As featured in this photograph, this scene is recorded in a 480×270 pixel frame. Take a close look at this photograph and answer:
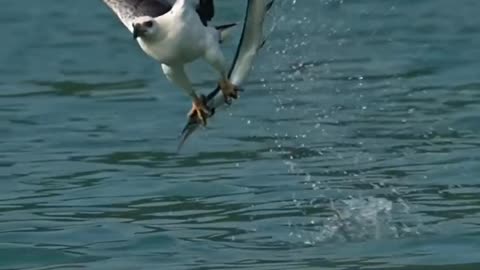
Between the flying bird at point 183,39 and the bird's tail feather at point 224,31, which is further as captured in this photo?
the bird's tail feather at point 224,31

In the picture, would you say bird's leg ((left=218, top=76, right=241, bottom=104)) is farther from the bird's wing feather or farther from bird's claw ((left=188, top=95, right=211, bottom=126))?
the bird's wing feather

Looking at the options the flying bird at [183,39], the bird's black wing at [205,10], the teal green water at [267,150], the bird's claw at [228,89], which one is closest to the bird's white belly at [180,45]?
the flying bird at [183,39]

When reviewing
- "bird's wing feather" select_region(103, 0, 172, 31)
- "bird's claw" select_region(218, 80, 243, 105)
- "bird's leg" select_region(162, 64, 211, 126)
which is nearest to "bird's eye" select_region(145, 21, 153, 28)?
"bird's leg" select_region(162, 64, 211, 126)

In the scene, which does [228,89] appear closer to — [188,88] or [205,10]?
[188,88]

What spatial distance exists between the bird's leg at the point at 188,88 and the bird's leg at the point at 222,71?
94mm

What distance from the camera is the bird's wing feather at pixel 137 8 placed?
7.80 meters

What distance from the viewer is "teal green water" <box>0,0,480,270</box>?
9.52 meters

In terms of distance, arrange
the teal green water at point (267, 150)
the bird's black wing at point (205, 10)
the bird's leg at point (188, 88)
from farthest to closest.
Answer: the teal green water at point (267, 150) → the bird's black wing at point (205, 10) → the bird's leg at point (188, 88)

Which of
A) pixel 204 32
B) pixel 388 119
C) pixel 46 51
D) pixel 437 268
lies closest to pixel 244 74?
pixel 204 32

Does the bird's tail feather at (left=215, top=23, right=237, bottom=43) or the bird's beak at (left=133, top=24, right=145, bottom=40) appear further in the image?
the bird's tail feather at (left=215, top=23, right=237, bottom=43)

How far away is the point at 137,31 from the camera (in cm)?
740

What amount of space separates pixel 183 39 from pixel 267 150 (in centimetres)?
422

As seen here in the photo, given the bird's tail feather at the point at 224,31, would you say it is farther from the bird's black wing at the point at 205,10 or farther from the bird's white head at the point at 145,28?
the bird's white head at the point at 145,28

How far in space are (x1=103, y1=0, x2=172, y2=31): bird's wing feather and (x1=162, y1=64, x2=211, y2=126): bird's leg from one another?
268 millimetres
